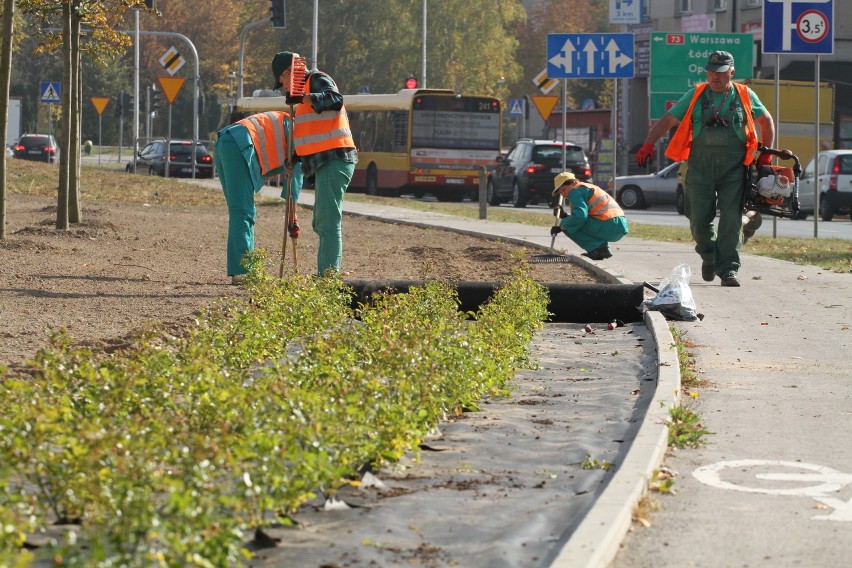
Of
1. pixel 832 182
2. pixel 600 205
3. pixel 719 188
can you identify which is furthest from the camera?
pixel 832 182

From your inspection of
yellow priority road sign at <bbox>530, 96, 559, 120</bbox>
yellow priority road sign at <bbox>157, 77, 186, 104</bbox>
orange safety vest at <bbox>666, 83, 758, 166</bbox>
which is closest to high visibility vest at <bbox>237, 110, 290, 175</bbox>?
orange safety vest at <bbox>666, 83, 758, 166</bbox>

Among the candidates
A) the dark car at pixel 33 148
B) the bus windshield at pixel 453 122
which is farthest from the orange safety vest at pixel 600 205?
the dark car at pixel 33 148

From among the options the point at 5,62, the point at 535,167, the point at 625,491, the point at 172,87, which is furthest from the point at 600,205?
the point at 172,87

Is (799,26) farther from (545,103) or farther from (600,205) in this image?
(545,103)

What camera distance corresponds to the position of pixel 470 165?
4219 cm

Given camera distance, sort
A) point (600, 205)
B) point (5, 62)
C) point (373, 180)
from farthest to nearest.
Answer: point (373, 180) < point (600, 205) < point (5, 62)

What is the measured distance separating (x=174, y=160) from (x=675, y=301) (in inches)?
1716

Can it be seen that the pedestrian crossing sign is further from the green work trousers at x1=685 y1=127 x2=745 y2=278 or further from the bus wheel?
the green work trousers at x1=685 y1=127 x2=745 y2=278

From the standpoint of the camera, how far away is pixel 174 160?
53531 mm

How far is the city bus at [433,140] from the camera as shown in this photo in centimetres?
4169

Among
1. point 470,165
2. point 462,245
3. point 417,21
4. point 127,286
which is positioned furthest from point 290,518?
point 417,21

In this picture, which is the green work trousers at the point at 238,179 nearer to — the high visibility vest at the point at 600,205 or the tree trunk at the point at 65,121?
the high visibility vest at the point at 600,205

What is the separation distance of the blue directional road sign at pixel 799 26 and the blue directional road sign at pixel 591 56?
103 inches

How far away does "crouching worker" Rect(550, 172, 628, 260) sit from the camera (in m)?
14.8
